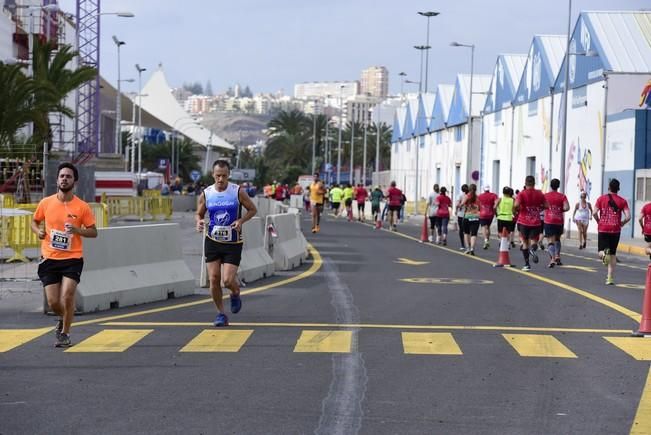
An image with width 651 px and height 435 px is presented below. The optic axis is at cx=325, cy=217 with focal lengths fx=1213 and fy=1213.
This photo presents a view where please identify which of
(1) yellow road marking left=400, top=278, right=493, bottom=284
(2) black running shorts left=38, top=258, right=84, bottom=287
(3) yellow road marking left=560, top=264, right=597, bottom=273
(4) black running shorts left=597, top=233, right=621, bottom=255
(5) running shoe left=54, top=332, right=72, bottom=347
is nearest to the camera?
(5) running shoe left=54, top=332, right=72, bottom=347

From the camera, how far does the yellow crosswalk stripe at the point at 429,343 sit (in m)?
11.2

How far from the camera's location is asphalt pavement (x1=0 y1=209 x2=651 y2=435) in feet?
25.7

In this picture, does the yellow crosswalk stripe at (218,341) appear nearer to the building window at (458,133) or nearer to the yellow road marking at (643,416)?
the yellow road marking at (643,416)

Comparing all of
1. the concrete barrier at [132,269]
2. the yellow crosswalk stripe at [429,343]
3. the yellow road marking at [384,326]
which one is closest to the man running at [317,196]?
the concrete barrier at [132,269]

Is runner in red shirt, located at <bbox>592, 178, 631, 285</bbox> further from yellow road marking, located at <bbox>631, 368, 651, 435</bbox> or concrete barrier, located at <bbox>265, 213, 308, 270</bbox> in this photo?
yellow road marking, located at <bbox>631, 368, 651, 435</bbox>

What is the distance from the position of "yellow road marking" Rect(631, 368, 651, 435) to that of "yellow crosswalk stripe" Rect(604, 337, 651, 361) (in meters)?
1.95

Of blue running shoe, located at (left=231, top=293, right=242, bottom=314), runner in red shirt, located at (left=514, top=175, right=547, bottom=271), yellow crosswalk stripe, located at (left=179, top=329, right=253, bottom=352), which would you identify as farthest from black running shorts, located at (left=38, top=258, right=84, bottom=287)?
runner in red shirt, located at (left=514, top=175, right=547, bottom=271)

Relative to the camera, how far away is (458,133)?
82.2 m

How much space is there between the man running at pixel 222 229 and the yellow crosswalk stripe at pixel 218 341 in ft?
1.50

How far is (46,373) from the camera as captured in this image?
9.78 meters

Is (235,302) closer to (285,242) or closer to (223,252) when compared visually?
(223,252)

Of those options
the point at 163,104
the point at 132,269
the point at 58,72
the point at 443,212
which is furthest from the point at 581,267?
the point at 163,104

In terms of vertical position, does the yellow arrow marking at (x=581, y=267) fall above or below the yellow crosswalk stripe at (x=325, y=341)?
below

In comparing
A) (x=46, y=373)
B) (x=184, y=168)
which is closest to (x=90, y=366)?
(x=46, y=373)
